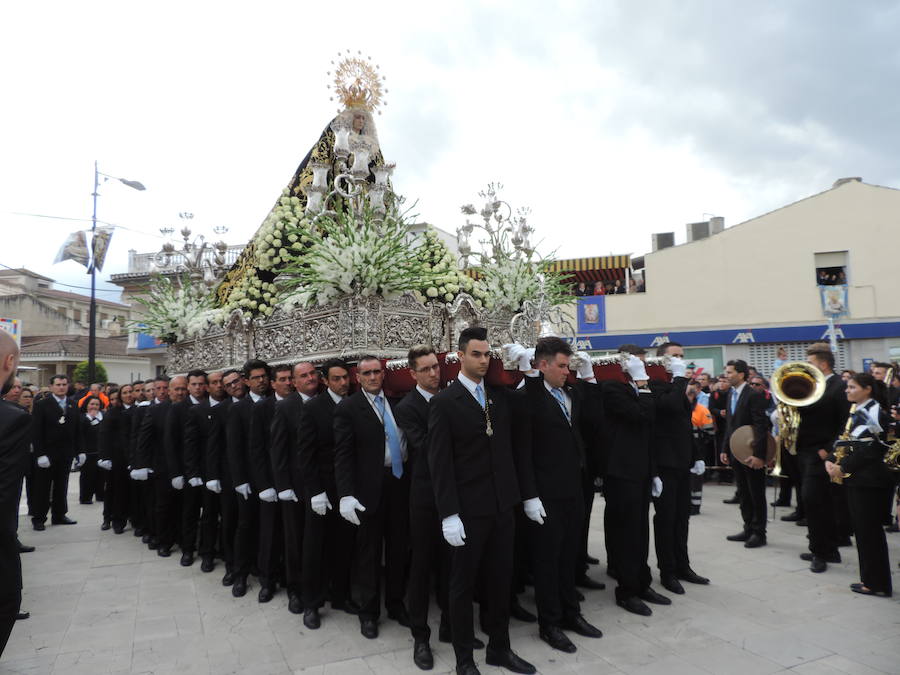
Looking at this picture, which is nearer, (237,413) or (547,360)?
(547,360)

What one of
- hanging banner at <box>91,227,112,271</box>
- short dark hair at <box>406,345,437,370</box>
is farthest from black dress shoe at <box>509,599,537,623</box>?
hanging banner at <box>91,227,112,271</box>

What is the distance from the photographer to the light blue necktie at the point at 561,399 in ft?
13.7

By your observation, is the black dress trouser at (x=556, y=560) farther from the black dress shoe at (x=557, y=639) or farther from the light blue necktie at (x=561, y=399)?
the light blue necktie at (x=561, y=399)

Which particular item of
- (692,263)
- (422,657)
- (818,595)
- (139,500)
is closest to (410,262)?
(422,657)

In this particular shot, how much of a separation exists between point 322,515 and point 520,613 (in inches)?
64.5

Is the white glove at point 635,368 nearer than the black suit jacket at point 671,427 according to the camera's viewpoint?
Yes

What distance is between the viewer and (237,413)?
18.1 ft

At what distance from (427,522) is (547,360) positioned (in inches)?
53.4

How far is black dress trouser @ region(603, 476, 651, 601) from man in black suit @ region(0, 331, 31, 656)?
12.4ft

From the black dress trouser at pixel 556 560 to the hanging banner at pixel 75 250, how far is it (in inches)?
670

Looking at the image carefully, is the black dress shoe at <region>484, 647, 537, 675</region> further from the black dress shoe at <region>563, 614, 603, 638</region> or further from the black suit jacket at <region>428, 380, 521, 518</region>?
the black suit jacket at <region>428, 380, 521, 518</region>

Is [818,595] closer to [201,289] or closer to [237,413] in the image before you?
[237,413]

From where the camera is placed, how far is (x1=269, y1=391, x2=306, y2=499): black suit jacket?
4742 mm

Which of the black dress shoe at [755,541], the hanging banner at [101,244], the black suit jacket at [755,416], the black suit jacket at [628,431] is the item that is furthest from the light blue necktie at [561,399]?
the hanging banner at [101,244]
